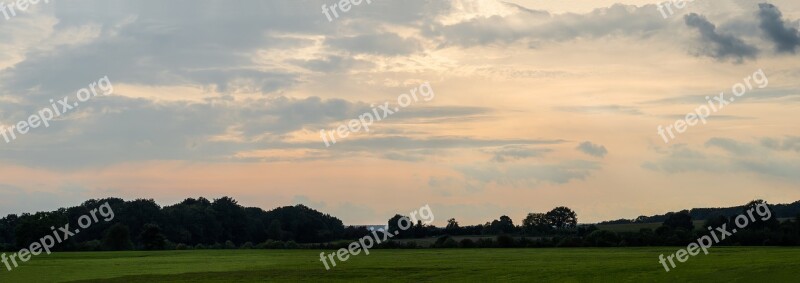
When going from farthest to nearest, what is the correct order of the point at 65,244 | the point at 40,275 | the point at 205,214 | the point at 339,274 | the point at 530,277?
the point at 205,214
the point at 65,244
the point at 40,275
the point at 339,274
the point at 530,277

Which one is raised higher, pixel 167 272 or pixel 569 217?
pixel 569 217

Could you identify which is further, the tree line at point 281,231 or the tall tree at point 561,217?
the tall tree at point 561,217

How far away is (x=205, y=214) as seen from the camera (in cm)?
18825

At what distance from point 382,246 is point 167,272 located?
7216 centimetres

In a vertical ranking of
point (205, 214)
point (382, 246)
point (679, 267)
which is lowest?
point (679, 267)

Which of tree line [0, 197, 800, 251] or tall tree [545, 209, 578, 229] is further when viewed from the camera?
tall tree [545, 209, 578, 229]

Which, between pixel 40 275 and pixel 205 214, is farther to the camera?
pixel 205 214

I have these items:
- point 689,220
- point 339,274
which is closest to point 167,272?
point 339,274

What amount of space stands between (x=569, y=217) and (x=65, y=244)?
98.1 metres

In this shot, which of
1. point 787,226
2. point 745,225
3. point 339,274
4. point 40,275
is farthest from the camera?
point 745,225

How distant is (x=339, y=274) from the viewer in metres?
60.7

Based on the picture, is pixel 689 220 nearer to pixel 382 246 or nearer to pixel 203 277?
pixel 382 246

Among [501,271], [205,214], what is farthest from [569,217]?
[501,271]

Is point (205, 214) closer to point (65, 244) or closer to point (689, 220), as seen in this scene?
point (65, 244)
